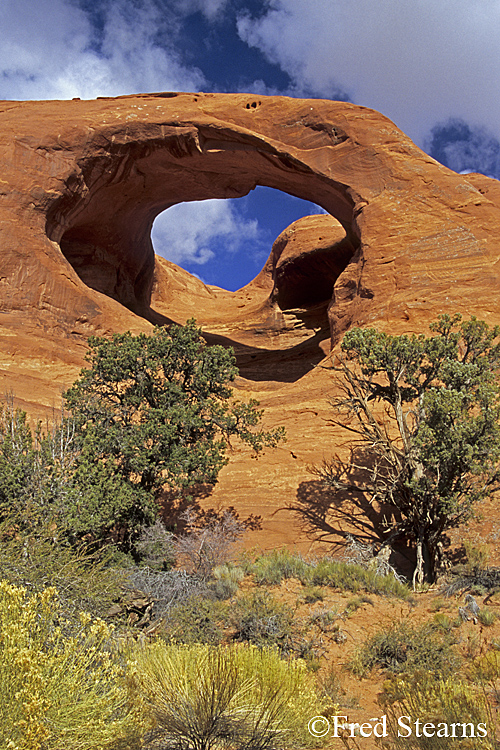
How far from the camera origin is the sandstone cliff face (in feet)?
47.1

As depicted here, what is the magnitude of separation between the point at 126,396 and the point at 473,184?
1464 cm

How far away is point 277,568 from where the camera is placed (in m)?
9.36

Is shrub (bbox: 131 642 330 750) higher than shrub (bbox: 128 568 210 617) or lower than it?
higher

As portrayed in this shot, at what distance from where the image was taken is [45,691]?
3006mm

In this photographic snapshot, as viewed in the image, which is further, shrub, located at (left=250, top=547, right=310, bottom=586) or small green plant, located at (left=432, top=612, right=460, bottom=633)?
shrub, located at (left=250, top=547, right=310, bottom=586)

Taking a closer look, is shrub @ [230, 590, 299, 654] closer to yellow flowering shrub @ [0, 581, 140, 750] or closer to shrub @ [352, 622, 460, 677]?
shrub @ [352, 622, 460, 677]

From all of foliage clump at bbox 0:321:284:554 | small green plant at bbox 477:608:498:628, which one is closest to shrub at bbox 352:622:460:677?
small green plant at bbox 477:608:498:628

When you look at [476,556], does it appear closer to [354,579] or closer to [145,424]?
[354,579]

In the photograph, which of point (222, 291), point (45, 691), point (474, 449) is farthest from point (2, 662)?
point (222, 291)

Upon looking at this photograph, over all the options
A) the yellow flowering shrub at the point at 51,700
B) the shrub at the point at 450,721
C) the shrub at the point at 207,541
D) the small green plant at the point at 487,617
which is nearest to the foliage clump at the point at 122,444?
the shrub at the point at 207,541

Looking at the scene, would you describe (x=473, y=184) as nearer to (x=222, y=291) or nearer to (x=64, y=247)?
(x=64, y=247)

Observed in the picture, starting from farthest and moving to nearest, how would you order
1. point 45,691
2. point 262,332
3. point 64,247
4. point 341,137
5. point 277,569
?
point 262,332, point 64,247, point 341,137, point 277,569, point 45,691

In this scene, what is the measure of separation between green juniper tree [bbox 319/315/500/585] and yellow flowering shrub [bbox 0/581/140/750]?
6.90 metres

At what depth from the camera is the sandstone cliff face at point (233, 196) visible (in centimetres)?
1434
